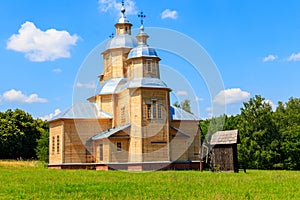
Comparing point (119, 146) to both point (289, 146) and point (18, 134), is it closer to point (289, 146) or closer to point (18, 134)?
point (289, 146)

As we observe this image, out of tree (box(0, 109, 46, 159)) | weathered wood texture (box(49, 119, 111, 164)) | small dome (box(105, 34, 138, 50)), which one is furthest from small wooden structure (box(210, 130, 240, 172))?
tree (box(0, 109, 46, 159))

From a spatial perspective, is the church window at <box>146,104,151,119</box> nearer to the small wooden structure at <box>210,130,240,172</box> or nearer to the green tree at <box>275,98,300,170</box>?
the small wooden structure at <box>210,130,240,172</box>

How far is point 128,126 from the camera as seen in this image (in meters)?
33.0

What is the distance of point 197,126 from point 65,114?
12.7 metres

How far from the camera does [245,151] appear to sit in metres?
42.0

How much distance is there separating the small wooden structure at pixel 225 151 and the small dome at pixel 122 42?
655 inches

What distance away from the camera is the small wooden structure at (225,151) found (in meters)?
26.8

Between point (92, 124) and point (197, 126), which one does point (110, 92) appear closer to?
point (92, 124)

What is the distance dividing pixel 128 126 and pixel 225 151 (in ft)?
29.5

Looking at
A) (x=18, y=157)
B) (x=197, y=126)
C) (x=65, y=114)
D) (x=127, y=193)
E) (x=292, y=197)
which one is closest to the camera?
(x=292, y=197)

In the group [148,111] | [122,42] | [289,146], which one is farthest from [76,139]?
[289,146]

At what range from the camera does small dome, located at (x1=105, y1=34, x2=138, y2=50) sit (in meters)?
41.1

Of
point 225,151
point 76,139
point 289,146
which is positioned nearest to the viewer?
point 225,151

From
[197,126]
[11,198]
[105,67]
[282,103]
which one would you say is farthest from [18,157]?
[11,198]
